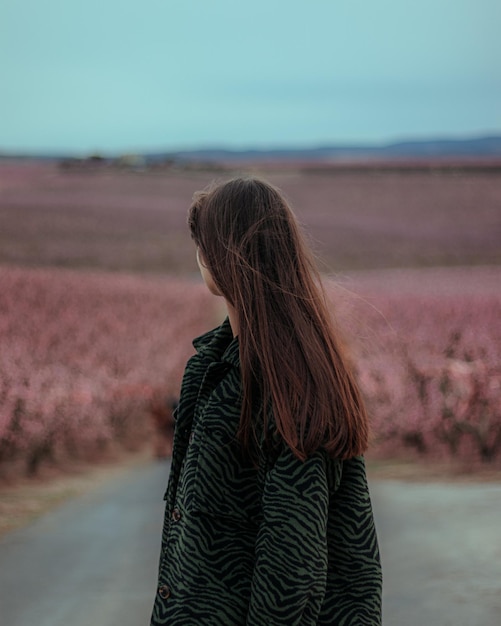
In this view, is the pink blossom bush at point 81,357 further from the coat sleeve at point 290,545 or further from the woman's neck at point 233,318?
the coat sleeve at point 290,545

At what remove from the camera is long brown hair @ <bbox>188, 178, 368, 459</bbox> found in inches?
46.1

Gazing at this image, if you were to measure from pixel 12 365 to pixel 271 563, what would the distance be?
3090 mm

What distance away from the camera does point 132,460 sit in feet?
13.4

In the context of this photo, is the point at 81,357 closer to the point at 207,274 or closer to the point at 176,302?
the point at 176,302

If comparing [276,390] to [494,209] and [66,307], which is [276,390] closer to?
[66,307]

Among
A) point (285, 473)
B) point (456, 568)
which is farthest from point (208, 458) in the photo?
point (456, 568)

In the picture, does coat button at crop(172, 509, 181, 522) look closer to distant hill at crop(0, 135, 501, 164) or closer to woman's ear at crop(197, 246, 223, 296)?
woman's ear at crop(197, 246, 223, 296)

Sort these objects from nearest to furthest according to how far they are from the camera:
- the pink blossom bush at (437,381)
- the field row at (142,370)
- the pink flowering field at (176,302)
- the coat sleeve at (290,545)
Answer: the coat sleeve at (290,545) < the field row at (142,370) < the pink flowering field at (176,302) < the pink blossom bush at (437,381)

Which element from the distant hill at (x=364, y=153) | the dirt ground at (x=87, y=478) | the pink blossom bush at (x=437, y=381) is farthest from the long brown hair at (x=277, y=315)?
the distant hill at (x=364, y=153)

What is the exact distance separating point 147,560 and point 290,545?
1.63 m

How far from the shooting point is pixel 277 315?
1212 mm

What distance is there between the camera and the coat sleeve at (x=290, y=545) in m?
1.11

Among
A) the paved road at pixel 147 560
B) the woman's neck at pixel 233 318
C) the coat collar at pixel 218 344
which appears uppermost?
the woman's neck at pixel 233 318

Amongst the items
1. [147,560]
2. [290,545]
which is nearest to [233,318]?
[290,545]
